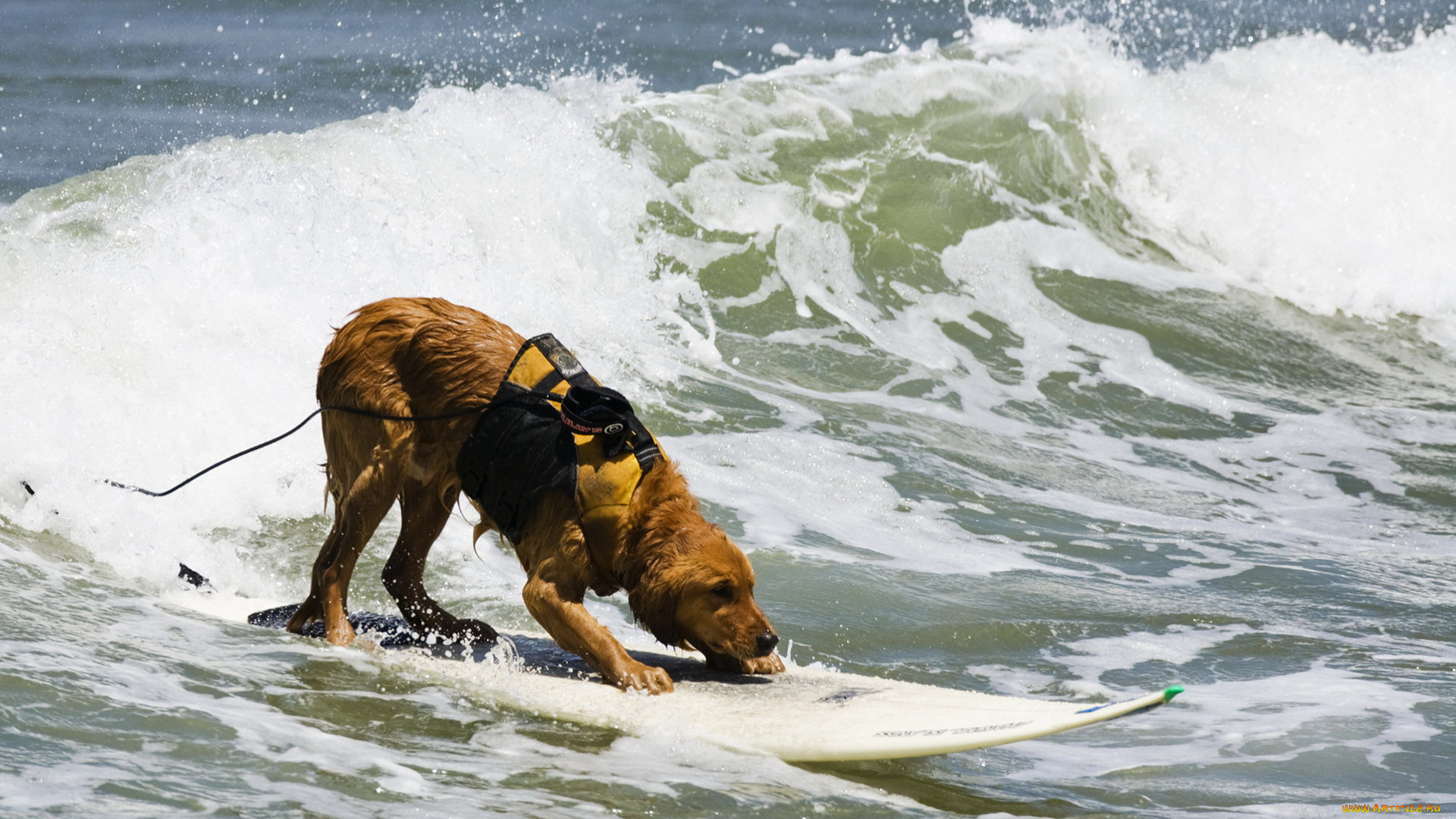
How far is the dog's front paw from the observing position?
169 inches

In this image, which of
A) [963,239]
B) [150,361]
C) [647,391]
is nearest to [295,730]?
[150,361]

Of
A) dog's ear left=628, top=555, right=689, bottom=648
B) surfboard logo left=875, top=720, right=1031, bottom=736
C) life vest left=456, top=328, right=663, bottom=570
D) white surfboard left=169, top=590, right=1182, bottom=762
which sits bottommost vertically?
white surfboard left=169, top=590, right=1182, bottom=762

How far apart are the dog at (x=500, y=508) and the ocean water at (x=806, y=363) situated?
0.36m

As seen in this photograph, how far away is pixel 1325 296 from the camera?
42.4 ft

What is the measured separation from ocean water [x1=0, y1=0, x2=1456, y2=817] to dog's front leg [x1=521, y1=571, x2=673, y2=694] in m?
0.25

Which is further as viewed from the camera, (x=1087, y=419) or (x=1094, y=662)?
(x=1087, y=419)

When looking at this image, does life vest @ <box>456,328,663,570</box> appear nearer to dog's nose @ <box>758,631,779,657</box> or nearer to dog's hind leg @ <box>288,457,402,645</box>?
dog's hind leg @ <box>288,457,402,645</box>

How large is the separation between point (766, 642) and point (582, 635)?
1.97 ft

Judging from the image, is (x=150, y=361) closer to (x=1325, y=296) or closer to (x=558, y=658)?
(x=558, y=658)

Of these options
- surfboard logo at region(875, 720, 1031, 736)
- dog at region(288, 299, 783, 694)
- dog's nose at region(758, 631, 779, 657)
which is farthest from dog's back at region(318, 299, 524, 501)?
surfboard logo at region(875, 720, 1031, 736)

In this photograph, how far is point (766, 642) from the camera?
14.7 feet

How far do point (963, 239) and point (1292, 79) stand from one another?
5.50 meters

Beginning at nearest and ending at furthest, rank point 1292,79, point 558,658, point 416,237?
point 558,658
point 416,237
point 1292,79

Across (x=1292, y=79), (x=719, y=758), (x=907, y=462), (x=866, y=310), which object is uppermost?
(x=1292, y=79)
